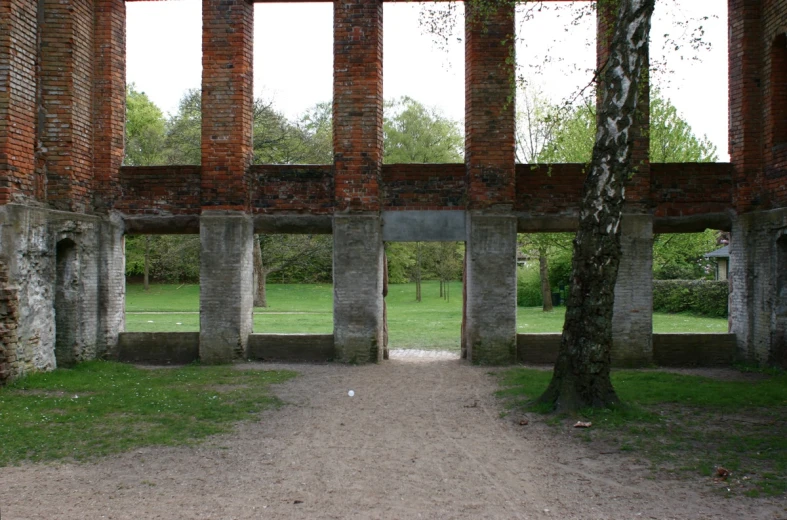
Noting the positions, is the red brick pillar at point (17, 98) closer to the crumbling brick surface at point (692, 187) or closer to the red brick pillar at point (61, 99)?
the red brick pillar at point (61, 99)

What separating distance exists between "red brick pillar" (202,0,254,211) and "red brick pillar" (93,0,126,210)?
1.80m

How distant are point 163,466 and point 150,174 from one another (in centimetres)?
826

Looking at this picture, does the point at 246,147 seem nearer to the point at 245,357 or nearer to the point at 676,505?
the point at 245,357

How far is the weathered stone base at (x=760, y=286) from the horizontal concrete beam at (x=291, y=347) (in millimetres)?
8329

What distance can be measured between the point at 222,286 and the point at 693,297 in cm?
2173

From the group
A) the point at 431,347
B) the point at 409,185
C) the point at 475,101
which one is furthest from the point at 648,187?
the point at 431,347

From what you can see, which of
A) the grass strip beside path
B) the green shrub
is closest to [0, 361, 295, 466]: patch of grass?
the grass strip beside path

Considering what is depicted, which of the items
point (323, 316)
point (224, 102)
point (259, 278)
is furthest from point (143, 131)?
point (224, 102)

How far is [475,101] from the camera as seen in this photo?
A: 41.5 ft

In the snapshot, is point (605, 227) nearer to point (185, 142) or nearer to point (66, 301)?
point (66, 301)

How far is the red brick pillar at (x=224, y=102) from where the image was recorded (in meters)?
12.8

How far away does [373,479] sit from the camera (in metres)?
5.96

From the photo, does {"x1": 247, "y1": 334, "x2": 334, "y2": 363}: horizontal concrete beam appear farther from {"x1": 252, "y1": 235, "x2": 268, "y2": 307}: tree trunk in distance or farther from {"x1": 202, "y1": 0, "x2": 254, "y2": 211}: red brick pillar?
{"x1": 252, "y1": 235, "x2": 268, "y2": 307}: tree trunk in distance

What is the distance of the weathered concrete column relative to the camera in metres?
12.4
